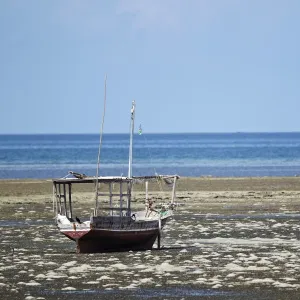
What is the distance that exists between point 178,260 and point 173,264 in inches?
36.3

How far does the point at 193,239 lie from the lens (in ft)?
124

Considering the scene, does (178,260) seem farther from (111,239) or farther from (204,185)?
(204,185)

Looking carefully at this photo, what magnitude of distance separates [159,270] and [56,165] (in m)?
84.2

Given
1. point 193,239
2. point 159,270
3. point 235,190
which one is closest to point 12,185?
point 235,190

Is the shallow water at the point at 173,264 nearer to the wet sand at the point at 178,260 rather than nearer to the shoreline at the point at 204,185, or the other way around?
the wet sand at the point at 178,260

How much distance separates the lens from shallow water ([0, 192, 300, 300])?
2581 centimetres

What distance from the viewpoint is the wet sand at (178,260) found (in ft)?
85.1

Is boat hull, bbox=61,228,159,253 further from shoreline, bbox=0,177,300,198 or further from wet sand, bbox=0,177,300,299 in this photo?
shoreline, bbox=0,177,300,198

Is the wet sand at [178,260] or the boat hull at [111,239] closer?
the wet sand at [178,260]

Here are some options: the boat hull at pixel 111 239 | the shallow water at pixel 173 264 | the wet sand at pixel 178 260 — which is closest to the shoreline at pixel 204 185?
the wet sand at pixel 178 260

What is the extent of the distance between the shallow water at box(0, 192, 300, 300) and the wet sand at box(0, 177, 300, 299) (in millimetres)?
Result: 25

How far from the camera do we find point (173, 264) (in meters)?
30.4

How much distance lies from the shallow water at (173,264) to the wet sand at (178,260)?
0.02 meters

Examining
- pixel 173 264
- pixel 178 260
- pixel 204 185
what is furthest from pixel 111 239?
pixel 204 185
